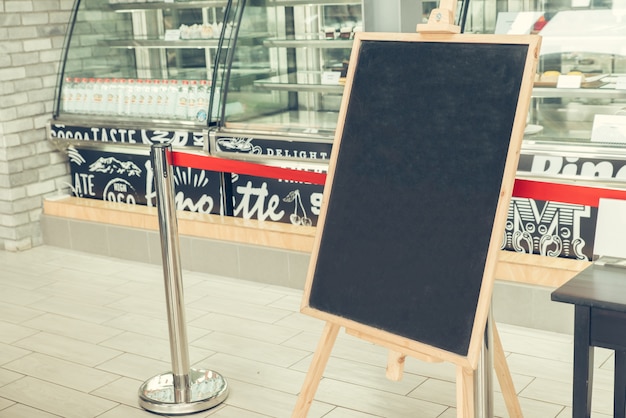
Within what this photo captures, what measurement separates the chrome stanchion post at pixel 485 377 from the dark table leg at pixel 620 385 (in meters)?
0.44

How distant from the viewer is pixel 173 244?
3404mm

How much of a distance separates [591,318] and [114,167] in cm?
413

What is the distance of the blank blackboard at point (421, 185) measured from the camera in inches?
90.4

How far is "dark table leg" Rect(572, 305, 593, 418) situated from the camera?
7.35 ft

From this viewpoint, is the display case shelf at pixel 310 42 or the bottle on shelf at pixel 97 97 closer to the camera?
the display case shelf at pixel 310 42

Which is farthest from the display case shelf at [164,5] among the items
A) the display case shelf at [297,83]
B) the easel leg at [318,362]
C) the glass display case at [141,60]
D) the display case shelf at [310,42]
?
the easel leg at [318,362]

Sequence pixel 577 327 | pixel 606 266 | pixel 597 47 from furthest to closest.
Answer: pixel 597 47 < pixel 606 266 < pixel 577 327

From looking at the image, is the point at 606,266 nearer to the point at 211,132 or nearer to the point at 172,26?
the point at 211,132

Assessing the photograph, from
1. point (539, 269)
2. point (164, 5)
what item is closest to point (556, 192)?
point (539, 269)

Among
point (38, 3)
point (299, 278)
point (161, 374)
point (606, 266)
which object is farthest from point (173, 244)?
point (38, 3)

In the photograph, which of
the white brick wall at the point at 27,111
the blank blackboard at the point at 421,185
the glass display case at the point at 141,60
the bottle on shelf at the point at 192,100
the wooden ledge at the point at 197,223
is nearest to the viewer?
the blank blackboard at the point at 421,185

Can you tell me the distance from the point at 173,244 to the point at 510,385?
4.71 feet

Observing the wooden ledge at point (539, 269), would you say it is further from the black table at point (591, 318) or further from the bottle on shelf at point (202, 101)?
the bottle on shelf at point (202, 101)

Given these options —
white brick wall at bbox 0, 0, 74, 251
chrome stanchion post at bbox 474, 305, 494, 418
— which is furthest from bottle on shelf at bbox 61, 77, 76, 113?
chrome stanchion post at bbox 474, 305, 494, 418
